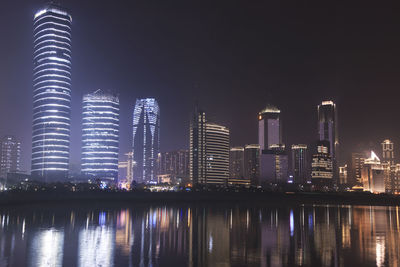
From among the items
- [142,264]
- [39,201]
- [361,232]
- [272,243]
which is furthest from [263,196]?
[142,264]

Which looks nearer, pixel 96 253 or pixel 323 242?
pixel 96 253

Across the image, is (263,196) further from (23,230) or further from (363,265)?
(363,265)

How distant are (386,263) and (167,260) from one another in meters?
13.5

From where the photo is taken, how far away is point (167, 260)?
27.3m

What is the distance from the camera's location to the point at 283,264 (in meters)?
26.5

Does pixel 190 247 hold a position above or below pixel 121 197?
above

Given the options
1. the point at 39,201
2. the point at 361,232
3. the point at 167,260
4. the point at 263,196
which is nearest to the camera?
the point at 167,260

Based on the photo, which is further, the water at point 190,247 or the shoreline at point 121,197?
the shoreline at point 121,197

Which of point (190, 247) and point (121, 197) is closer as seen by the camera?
point (190, 247)

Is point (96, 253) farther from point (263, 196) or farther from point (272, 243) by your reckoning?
point (263, 196)

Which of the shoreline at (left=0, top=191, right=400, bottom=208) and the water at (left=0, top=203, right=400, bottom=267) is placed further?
the shoreline at (left=0, top=191, right=400, bottom=208)

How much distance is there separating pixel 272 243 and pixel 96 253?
14863 millimetres

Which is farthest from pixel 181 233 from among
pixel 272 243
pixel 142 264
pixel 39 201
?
pixel 39 201

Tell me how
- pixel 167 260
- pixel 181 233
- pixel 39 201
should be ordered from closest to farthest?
1. pixel 167 260
2. pixel 181 233
3. pixel 39 201
